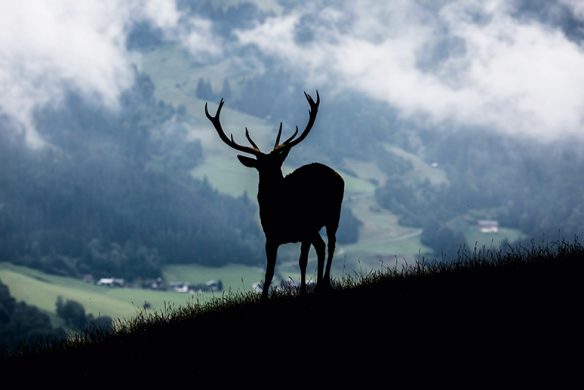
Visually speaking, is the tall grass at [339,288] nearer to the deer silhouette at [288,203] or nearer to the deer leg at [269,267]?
Answer: the deer leg at [269,267]

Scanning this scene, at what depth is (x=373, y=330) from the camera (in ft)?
34.8

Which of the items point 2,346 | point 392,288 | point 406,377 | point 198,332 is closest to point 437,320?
point 406,377

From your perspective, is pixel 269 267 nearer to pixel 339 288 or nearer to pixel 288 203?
pixel 288 203

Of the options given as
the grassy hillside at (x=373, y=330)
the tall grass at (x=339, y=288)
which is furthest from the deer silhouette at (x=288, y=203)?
the grassy hillside at (x=373, y=330)

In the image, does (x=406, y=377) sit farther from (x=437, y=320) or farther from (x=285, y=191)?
(x=285, y=191)

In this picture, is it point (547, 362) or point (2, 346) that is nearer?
point (547, 362)

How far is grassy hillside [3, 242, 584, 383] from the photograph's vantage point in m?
9.54

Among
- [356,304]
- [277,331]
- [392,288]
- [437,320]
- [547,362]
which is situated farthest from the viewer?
[392,288]

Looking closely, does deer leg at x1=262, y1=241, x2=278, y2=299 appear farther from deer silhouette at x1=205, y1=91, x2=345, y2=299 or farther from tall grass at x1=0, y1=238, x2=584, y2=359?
tall grass at x1=0, y1=238, x2=584, y2=359

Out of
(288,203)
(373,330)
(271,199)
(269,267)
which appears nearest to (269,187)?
(271,199)

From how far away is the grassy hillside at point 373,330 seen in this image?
31.3 ft

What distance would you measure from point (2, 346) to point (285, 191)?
5790mm

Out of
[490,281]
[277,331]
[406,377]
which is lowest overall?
[406,377]

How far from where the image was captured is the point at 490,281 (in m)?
12.3
